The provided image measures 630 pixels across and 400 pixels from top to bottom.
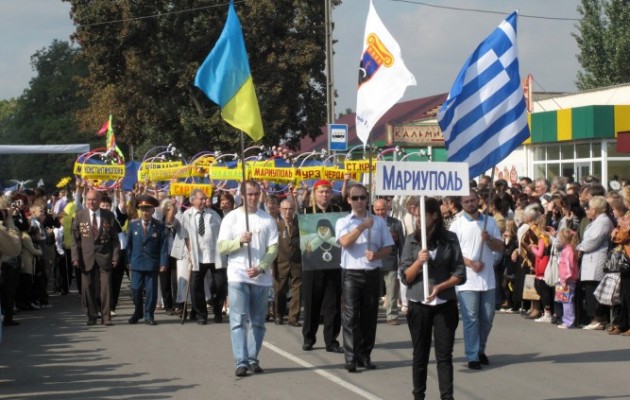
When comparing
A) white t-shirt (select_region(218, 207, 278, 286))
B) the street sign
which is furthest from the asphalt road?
the street sign

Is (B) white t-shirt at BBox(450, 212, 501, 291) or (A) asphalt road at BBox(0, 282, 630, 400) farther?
(B) white t-shirt at BBox(450, 212, 501, 291)

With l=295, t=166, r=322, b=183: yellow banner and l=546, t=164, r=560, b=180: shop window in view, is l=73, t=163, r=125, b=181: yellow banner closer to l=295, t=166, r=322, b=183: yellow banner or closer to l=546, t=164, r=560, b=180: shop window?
l=295, t=166, r=322, b=183: yellow banner

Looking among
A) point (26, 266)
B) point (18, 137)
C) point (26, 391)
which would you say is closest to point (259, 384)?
point (26, 391)

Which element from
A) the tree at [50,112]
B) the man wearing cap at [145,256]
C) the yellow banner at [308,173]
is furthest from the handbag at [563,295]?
the tree at [50,112]

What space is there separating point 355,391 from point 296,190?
515 inches

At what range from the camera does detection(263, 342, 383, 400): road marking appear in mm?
10867

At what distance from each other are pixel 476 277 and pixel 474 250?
290 millimetres

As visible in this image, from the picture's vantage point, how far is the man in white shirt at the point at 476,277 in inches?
491

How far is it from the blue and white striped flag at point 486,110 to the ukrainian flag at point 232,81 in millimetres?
2072

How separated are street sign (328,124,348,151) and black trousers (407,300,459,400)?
17.9 metres

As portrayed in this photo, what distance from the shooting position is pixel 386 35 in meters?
14.8

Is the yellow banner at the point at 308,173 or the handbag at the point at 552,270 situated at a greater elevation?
the yellow banner at the point at 308,173

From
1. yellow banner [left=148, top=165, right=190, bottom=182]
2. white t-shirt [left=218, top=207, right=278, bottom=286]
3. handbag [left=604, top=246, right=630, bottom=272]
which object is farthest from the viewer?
yellow banner [left=148, top=165, right=190, bottom=182]

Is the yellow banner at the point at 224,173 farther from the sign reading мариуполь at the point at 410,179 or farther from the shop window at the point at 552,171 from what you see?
the shop window at the point at 552,171
